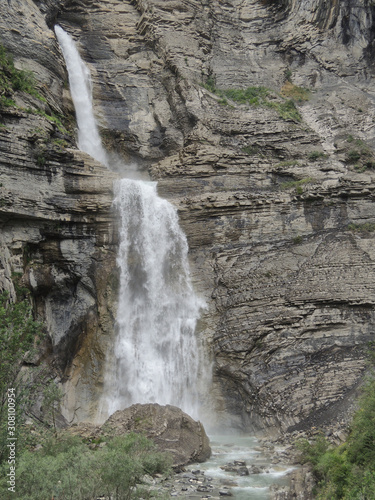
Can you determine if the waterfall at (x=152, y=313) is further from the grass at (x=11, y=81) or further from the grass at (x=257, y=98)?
the grass at (x=257, y=98)

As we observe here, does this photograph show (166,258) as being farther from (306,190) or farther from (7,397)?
(7,397)

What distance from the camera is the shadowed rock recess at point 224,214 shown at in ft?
75.4

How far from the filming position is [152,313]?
25609 mm

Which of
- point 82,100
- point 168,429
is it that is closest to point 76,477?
point 168,429

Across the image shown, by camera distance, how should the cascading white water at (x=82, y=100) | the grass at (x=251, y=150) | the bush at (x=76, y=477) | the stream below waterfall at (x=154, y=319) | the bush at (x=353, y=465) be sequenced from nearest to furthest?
the bush at (x=76, y=477), the bush at (x=353, y=465), the stream below waterfall at (x=154, y=319), the grass at (x=251, y=150), the cascading white water at (x=82, y=100)

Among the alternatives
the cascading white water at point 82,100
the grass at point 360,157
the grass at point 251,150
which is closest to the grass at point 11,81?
the cascading white water at point 82,100

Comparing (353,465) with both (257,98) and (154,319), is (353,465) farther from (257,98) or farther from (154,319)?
(257,98)

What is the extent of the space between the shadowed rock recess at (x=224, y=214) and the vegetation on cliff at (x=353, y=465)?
20.4 ft

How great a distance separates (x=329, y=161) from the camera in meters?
29.1

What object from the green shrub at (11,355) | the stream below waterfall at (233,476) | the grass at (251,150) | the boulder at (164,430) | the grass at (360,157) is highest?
the grass at (251,150)

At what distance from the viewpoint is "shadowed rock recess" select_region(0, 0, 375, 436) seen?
23.0 m

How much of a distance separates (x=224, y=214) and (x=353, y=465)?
56.3 ft

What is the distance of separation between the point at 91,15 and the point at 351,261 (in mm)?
30378

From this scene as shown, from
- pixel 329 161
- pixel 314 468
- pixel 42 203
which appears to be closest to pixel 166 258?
pixel 42 203
